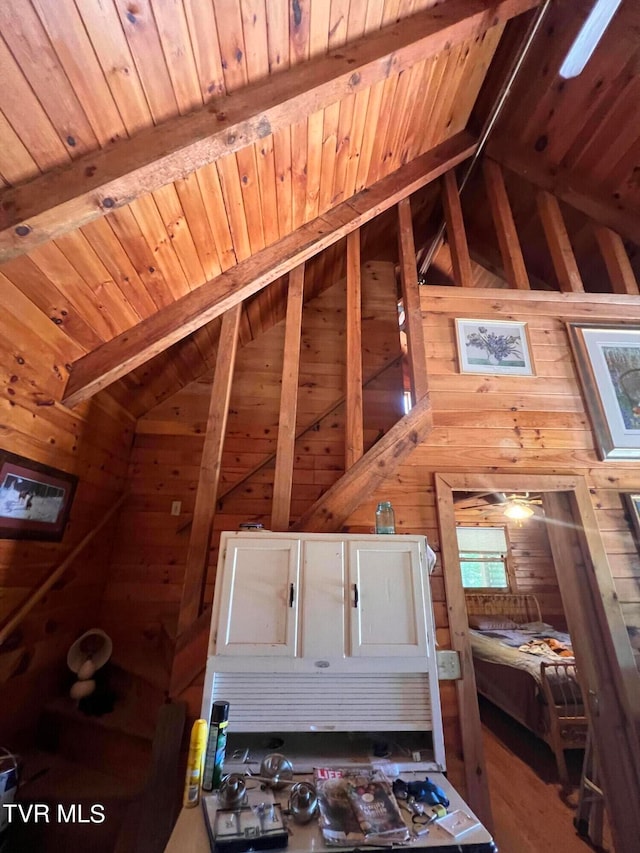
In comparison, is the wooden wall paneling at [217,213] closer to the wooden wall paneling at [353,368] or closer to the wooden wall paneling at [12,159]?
the wooden wall paneling at [12,159]

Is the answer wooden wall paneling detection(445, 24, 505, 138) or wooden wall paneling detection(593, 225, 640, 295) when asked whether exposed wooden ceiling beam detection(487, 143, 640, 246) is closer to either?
wooden wall paneling detection(593, 225, 640, 295)

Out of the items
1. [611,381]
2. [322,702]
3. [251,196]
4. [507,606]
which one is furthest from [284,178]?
[507,606]

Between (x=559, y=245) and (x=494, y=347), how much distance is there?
3.60ft

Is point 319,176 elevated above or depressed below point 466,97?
below

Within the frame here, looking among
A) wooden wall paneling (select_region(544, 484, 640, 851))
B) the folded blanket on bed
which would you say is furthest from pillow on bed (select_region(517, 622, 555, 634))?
wooden wall paneling (select_region(544, 484, 640, 851))

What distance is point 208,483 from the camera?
1979mm

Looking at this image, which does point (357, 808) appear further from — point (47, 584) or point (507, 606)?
point (507, 606)

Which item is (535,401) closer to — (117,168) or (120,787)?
(117,168)

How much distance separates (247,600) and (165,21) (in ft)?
7.15

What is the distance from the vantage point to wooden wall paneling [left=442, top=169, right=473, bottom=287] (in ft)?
8.84

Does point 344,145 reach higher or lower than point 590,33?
higher

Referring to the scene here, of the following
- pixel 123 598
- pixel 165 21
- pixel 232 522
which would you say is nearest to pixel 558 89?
pixel 165 21

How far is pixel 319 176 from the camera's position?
2.28 meters

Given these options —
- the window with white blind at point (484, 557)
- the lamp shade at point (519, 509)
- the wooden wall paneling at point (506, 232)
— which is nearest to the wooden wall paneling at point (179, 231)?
the wooden wall paneling at point (506, 232)
